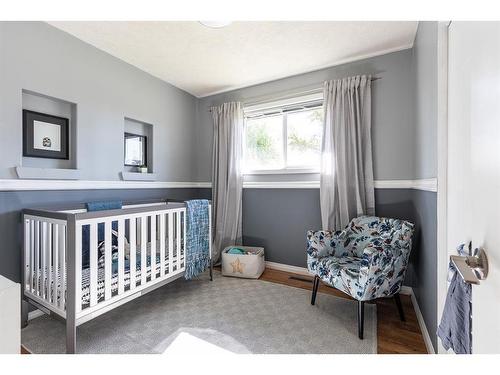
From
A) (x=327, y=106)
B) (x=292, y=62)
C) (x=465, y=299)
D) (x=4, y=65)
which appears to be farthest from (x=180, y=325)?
(x=292, y=62)

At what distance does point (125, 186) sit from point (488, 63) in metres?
2.56

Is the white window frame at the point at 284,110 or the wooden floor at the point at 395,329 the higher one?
the white window frame at the point at 284,110

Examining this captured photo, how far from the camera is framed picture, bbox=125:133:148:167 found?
2.43m

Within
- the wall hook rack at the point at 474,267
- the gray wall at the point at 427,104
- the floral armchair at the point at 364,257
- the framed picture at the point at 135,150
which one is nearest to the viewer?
the wall hook rack at the point at 474,267

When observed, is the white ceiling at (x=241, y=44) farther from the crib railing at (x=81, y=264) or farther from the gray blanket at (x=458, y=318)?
the gray blanket at (x=458, y=318)

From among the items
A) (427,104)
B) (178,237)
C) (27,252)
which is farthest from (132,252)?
(427,104)

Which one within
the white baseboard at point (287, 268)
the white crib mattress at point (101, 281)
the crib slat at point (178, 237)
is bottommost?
the white baseboard at point (287, 268)

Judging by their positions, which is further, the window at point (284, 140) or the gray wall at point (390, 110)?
the window at point (284, 140)

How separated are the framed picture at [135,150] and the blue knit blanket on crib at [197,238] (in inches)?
34.0

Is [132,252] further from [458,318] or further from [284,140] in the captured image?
[284,140]

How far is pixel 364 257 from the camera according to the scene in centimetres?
150

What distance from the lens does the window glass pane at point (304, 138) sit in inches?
100

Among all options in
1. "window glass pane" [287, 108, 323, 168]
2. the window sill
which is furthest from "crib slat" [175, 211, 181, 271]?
"window glass pane" [287, 108, 323, 168]

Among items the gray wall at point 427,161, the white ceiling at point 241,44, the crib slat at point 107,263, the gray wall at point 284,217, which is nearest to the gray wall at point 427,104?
the gray wall at point 427,161
